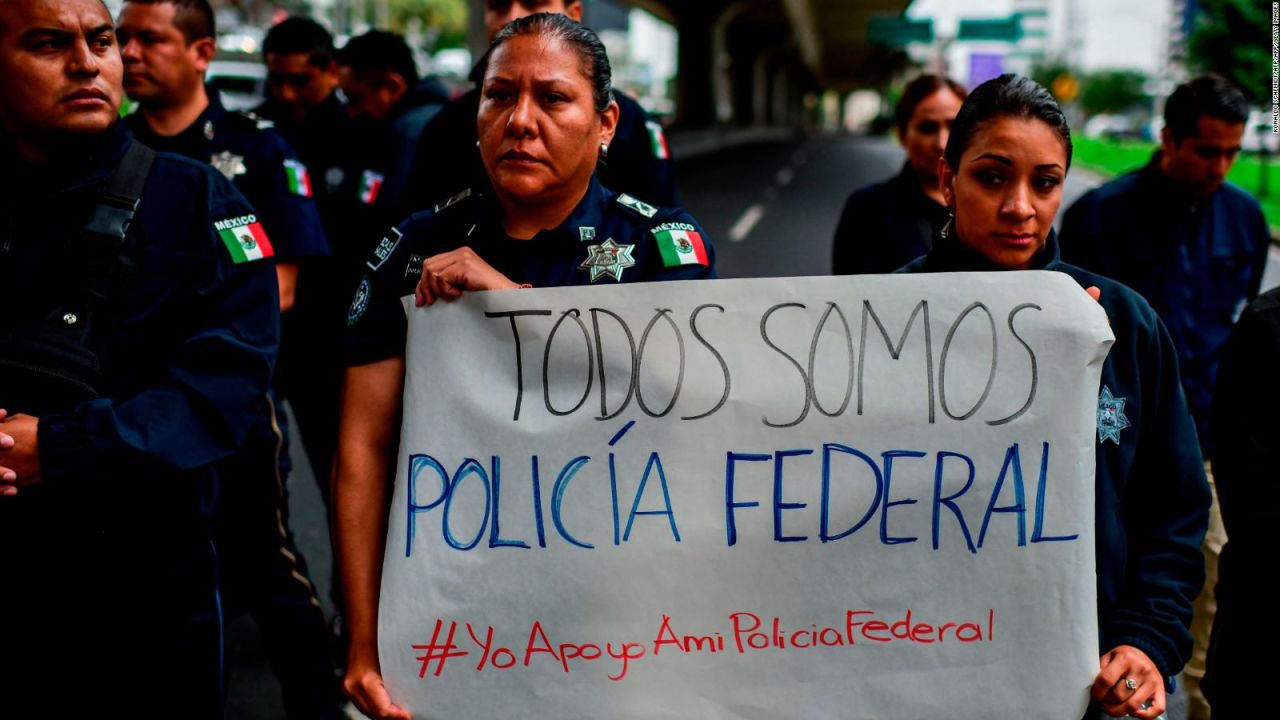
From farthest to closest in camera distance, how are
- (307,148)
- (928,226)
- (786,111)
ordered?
(786,111) → (307,148) → (928,226)

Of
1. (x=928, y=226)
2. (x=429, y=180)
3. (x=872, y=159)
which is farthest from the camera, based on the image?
(x=872, y=159)

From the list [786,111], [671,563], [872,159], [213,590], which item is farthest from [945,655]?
[786,111]

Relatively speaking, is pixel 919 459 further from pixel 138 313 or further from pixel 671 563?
pixel 138 313

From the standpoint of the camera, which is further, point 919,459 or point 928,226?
point 928,226

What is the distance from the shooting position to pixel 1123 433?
202cm

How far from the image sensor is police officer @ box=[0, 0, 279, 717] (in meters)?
2.08

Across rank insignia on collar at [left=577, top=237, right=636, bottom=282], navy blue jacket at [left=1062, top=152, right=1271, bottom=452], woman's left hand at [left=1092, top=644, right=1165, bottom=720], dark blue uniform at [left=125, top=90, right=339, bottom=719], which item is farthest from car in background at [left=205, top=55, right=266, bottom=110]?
woman's left hand at [left=1092, top=644, right=1165, bottom=720]

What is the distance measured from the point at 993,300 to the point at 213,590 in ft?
4.94

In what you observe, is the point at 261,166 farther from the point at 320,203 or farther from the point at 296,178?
the point at 320,203

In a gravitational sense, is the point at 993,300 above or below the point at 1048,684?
above

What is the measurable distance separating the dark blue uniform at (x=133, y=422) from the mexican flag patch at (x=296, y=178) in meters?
1.28

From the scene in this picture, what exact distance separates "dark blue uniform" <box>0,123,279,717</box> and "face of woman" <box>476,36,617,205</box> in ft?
1.92

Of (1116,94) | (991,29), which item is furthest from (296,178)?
(1116,94)

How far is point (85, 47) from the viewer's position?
2.20 meters
